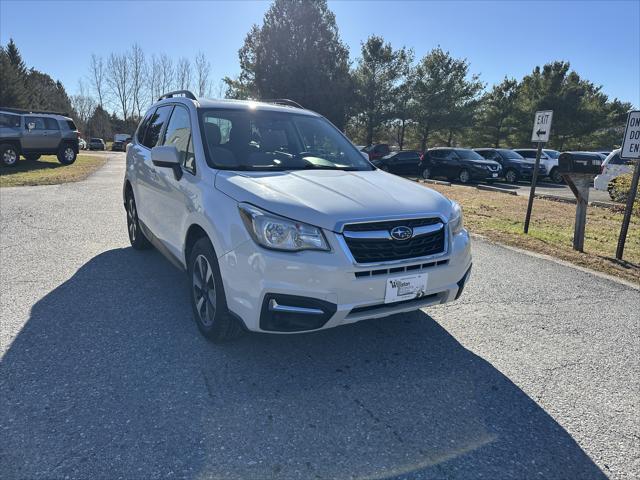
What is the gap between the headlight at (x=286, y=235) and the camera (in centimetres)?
272

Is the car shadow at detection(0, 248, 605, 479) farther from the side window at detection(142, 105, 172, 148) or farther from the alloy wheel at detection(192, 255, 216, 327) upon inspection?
the side window at detection(142, 105, 172, 148)

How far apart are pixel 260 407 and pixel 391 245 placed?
4.15ft

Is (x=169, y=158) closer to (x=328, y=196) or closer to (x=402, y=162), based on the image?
(x=328, y=196)

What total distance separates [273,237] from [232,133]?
4.89 ft

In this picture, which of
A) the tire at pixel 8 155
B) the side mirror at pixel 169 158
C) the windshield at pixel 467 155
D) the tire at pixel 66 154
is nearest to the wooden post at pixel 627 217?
the side mirror at pixel 169 158

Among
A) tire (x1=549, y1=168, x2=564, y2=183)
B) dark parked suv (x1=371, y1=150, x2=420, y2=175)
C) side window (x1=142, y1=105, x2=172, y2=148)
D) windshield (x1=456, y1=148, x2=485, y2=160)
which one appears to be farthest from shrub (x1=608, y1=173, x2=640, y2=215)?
dark parked suv (x1=371, y1=150, x2=420, y2=175)

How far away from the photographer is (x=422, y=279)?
2.96m

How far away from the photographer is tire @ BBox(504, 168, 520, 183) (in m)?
20.9

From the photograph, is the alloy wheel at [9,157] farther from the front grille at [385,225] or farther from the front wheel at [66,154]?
the front grille at [385,225]

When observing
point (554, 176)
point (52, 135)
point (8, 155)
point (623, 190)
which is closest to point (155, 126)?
point (623, 190)

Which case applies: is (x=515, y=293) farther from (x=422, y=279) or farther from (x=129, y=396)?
(x=129, y=396)

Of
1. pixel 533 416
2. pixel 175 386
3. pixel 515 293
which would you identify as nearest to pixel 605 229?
pixel 515 293

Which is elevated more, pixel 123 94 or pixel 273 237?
pixel 123 94

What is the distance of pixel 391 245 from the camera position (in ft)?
9.40
